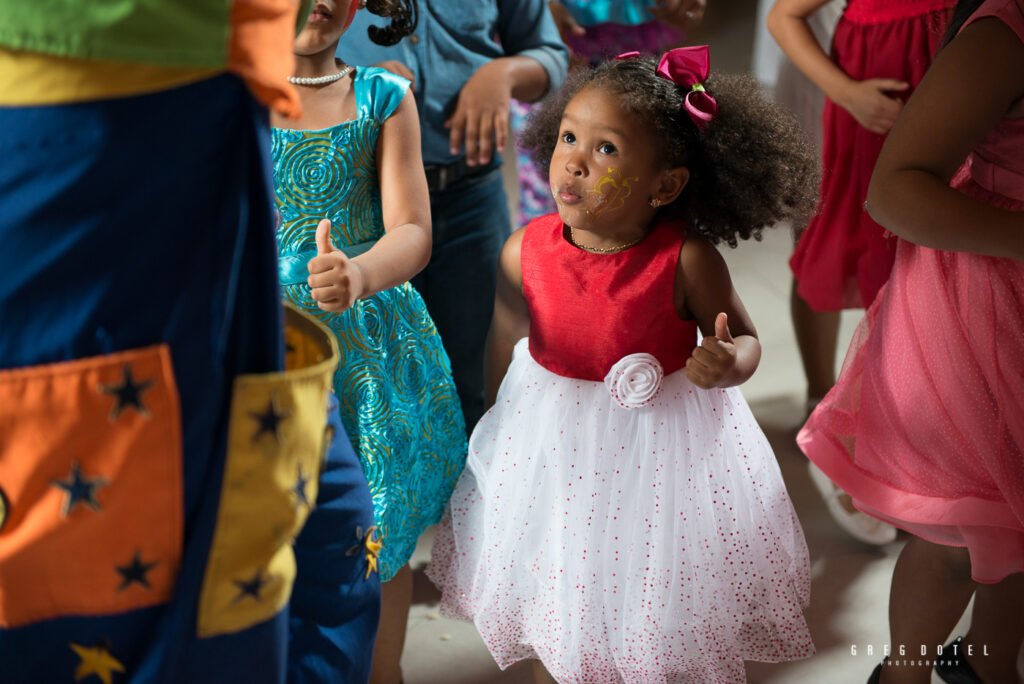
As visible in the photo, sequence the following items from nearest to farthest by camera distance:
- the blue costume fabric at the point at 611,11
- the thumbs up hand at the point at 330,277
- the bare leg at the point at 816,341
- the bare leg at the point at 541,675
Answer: the thumbs up hand at the point at 330,277 → the bare leg at the point at 541,675 → the blue costume fabric at the point at 611,11 → the bare leg at the point at 816,341

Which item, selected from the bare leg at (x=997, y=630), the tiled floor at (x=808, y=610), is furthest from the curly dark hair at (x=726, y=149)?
the bare leg at (x=997, y=630)

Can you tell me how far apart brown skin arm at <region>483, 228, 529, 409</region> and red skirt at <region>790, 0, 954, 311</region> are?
87cm

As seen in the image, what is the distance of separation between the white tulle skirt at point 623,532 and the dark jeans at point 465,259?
0.33m

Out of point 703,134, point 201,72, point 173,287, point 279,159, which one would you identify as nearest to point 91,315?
point 173,287

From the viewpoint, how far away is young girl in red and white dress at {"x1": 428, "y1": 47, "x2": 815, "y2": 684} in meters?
1.39

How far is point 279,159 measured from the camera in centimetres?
134

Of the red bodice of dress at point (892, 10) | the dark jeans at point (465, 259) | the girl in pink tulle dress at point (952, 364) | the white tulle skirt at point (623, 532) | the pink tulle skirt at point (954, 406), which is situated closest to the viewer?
the girl in pink tulle dress at point (952, 364)

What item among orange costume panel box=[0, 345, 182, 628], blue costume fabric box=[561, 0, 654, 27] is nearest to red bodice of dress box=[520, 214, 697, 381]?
orange costume panel box=[0, 345, 182, 628]

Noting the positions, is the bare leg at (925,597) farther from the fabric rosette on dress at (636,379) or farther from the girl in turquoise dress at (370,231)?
the girl in turquoise dress at (370,231)

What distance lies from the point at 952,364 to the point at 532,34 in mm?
989

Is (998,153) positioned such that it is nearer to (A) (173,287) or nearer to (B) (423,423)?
(B) (423,423)

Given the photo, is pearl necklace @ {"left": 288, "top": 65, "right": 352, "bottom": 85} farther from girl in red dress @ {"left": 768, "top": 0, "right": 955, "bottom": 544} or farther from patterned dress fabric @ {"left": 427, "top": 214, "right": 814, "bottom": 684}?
girl in red dress @ {"left": 768, "top": 0, "right": 955, "bottom": 544}

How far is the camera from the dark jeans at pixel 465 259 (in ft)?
5.96

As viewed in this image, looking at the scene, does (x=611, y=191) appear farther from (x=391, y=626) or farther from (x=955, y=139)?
(x=391, y=626)
